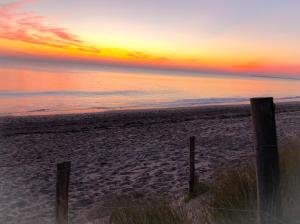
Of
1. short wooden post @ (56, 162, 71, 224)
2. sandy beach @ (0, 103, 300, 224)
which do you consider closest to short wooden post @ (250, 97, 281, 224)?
short wooden post @ (56, 162, 71, 224)

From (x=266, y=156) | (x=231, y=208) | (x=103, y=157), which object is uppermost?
(x=266, y=156)

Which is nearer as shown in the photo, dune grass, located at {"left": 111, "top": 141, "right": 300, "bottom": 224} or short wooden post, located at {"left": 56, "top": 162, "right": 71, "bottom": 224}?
dune grass, located at {"left": 111, "top": 141, "right": 300, "bottom": 224}

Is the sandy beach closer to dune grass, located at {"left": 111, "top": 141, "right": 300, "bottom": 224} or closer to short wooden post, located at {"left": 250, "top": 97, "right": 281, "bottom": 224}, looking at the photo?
dune grass, located at {"left": 111, "top": 141, "right": 300, "bottom": 224}

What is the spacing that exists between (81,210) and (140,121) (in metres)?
17.8

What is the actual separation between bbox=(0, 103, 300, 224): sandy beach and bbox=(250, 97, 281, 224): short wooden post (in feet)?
14.8

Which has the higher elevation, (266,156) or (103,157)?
(266,156)

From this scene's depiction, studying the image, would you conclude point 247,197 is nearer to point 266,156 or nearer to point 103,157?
point 266,156

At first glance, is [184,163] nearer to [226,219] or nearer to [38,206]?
[38,206]

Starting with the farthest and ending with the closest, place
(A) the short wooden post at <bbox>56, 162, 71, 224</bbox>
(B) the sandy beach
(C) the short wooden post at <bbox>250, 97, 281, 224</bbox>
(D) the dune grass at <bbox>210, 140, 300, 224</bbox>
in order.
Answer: (B) the sandy beach → (A) the short wooden post at <bbox>56, 162, 71, 224</bbox> → (D) the dune grass at <bbox>210, 140, 300, 224</bbox> → (C) the short wooden post at <bbox>250, 97, 281, 224</bbox>

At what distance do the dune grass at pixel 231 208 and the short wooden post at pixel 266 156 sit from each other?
568mm

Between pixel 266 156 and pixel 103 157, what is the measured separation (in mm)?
11806

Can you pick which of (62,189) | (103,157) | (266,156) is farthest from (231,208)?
(103,157)

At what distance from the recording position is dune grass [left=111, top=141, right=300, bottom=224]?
15.3 feet

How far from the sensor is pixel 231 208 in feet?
16.0
